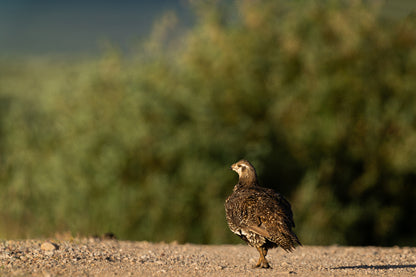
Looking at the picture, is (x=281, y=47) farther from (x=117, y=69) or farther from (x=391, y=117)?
(x=117, y=69)

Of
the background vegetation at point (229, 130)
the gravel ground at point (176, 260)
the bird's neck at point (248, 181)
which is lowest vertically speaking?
the gravel ground at point (176, 260)

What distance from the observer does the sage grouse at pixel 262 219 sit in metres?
7.98

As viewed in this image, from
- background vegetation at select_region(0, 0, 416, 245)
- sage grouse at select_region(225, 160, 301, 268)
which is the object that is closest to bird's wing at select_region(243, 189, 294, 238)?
sage grouse at select_region(225, 160, 301, 268)

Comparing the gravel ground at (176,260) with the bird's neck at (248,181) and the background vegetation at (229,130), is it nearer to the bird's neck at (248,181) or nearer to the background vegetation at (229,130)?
the bird's neck at (248,181)

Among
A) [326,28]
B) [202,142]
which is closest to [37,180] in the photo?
[202,142]

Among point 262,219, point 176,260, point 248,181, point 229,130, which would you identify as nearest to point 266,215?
point 262,219

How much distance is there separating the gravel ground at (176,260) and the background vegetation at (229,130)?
5591 millimetres

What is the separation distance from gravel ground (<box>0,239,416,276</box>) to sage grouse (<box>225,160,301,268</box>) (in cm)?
41

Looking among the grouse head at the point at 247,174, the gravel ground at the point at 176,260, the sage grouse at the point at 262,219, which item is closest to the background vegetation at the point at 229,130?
the gravel ground at the point at 176,260

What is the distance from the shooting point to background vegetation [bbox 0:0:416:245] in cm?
1670

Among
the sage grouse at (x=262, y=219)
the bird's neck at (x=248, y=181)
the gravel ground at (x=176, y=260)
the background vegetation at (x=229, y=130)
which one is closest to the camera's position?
the gravel ground at (x=176, y=260)

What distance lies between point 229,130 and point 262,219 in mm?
10201

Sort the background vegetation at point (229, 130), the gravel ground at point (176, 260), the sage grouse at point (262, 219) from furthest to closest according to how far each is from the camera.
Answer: the background vegetation at point (229, 130) < the sage grouse at point (262, 219) < the gravel ground at point (176, 260)

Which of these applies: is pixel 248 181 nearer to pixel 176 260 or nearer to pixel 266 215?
pixel 266 215
